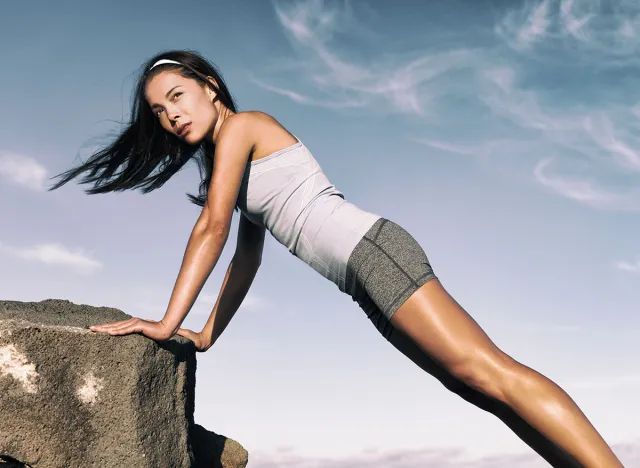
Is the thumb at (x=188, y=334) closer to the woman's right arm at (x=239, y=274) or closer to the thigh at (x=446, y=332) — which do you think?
the woman's right arm at (x=239, y=274)

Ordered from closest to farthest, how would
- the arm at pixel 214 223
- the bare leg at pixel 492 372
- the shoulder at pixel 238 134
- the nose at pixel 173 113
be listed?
the bare leg at pixel 492 372, the arm at pixel 214 223, the shoulder at pixel 238 134, the nose at pixel 173 113

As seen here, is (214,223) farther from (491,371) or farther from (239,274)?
(491,371)

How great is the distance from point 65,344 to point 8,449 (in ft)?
1.68

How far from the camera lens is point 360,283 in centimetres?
328

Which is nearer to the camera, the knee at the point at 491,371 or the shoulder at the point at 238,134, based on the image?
the knee at the point at 491,371

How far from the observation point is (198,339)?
3996 millimetres

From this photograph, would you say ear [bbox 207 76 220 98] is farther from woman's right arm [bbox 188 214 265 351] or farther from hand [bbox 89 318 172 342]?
hand [bbox 89 318 172 342]

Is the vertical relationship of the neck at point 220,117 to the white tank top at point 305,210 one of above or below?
above

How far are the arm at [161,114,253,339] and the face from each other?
0.23 metres

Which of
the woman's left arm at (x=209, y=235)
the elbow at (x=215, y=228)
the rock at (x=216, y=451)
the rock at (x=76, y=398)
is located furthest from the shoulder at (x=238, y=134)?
the rock at (x=216, y=451)

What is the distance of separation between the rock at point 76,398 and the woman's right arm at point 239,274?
0.78 meters

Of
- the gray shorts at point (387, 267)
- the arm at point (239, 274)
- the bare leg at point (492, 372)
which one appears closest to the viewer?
the bare leg at point (492, 372)

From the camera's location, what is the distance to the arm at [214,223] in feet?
10.7

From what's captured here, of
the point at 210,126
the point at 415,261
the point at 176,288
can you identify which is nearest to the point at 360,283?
the point at 415,261
